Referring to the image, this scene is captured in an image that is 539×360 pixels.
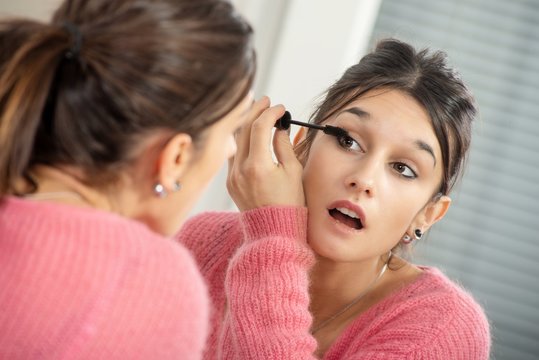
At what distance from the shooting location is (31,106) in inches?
31.2

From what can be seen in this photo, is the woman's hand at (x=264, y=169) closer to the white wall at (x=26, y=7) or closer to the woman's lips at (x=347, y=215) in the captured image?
the woman's lips at (x=347, y=215)

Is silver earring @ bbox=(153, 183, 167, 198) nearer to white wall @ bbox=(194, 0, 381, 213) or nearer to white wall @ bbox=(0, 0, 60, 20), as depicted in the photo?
white wall @ bbox=(194, 0, 381, 213)

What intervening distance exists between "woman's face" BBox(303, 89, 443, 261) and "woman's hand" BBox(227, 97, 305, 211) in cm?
4

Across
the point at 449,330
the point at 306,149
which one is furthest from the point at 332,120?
the point at 449,330

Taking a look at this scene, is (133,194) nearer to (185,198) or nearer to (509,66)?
(185,198)

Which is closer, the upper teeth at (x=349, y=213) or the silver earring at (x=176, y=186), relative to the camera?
the silver earring at (x=176, y=186)

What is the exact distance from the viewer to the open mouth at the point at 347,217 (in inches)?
49.6

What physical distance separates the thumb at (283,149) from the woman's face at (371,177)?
4cm

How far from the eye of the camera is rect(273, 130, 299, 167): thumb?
1.33 meters

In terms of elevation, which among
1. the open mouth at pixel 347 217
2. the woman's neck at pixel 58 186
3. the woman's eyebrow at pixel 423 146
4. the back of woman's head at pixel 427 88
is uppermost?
the back of woman's head at pixel 427 88

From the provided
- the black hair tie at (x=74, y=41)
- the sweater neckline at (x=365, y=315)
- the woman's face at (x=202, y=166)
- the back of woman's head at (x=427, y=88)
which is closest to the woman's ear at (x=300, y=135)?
the back of woman's head at (x=427, y=88)

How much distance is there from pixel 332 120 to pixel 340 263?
274mm

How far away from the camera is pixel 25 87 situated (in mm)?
789

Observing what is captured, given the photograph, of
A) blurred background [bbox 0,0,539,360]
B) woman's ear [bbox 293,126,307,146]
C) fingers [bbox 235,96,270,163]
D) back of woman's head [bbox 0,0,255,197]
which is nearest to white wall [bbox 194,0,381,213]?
blurred background [bbox 0,0,539,360]
